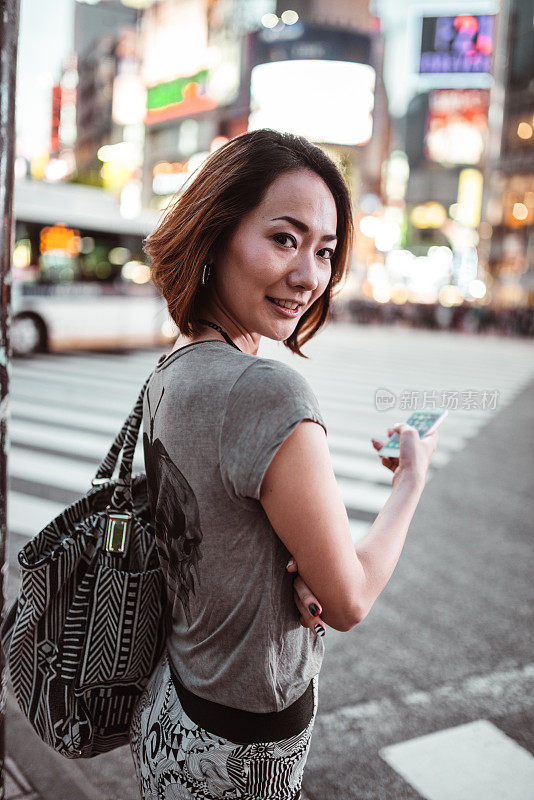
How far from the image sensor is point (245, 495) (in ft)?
3.45

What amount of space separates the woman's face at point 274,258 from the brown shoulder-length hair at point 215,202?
0.8 inches

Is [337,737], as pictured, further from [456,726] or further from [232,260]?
[232,260]

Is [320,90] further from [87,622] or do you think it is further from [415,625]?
[87,622]

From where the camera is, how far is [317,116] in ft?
121

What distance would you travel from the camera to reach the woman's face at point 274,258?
121 centimetres

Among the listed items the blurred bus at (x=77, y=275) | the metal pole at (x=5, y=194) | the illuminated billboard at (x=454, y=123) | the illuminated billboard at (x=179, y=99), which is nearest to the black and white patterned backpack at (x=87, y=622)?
the metal pole at (x=5, y=194)

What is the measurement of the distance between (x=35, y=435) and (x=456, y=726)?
5748 mm

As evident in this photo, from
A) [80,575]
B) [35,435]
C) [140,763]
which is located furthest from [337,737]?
[35,435]

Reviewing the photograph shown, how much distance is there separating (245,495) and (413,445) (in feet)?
1.36

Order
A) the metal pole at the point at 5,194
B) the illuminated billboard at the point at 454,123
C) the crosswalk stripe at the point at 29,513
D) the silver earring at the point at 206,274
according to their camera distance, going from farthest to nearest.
→ the illuminated billboard at the point at 454,123 → the crosswalk stripe at the point at 29,513 → the metal pole at the point at 5,194 → the silver earring at the point at 206,274

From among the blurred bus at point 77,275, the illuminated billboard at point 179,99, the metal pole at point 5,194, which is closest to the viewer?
the metal pole at point 5,194

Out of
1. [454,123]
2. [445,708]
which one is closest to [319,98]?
[454,123]

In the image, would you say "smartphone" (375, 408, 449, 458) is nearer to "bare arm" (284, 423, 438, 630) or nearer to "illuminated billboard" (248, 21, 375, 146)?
"bare arm" (284, 423, 438, 630)

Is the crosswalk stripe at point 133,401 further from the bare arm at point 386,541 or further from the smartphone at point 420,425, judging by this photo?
the bare arm at point 386,541
